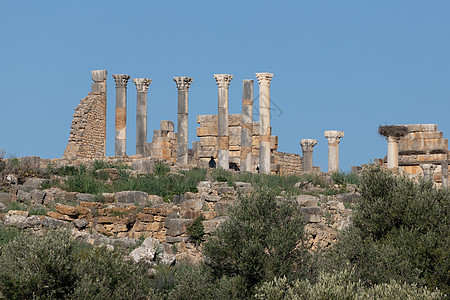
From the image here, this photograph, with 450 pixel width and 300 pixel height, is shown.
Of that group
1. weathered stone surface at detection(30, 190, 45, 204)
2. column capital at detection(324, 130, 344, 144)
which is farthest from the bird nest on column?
weathered stone surface at detection(30, 190, 45, 204)

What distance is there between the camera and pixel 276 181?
1179 inches

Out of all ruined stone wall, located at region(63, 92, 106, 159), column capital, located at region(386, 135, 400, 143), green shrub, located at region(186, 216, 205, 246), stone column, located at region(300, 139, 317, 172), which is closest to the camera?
green shrub, located at region(186, 216, 205, 246)

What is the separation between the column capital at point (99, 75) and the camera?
3762cm

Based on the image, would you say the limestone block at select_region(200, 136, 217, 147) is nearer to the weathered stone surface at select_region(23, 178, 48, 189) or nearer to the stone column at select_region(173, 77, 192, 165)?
the stone column at select_region(173, 77, 192, 165)

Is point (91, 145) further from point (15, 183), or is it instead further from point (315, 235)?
point (315, 235)

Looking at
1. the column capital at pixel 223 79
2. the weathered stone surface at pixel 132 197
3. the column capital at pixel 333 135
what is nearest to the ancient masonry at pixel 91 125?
the column capital at pixel 223 79

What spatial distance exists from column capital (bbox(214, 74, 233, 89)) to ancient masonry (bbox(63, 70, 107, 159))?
5.49m

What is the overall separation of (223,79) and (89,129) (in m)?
7.03

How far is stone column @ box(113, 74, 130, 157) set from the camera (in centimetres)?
3769

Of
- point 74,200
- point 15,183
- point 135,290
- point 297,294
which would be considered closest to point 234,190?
point 74,200

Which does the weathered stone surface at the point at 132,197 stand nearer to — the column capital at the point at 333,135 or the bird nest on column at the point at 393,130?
the bird nest on column at the point at 393,130

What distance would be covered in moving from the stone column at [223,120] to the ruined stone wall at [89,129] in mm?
5609

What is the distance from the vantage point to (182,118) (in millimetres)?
38844

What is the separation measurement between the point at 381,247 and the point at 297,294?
4365 millimetres
